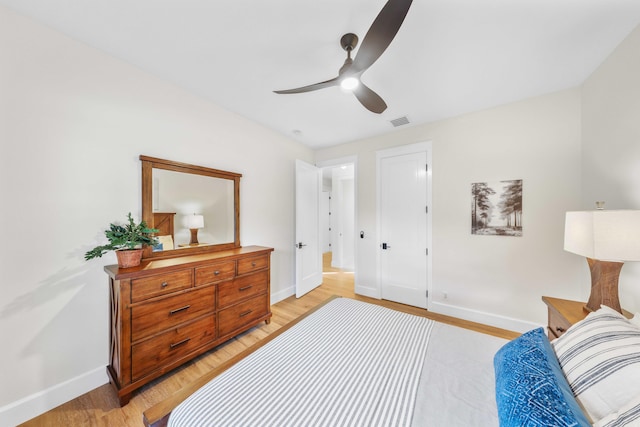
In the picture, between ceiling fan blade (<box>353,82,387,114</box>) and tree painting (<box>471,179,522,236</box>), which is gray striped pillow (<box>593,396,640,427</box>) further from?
tree painting (<box>471,179,522,236</box>)

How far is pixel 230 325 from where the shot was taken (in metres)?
2.17

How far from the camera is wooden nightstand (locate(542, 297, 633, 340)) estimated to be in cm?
131

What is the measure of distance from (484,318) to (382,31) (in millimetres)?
3044

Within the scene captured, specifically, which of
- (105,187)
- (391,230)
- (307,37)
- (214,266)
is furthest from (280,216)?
(307,37)

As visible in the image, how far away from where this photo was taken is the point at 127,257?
5.25 ft

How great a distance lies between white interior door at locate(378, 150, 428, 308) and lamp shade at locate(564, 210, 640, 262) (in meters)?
1.70

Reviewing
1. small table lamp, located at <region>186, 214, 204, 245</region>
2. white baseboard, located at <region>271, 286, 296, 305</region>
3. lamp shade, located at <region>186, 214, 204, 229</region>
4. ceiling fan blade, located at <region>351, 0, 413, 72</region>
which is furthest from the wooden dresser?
ceiling fan blade, located at <region>351, 0, 413, 72</region>

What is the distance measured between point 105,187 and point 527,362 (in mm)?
2741

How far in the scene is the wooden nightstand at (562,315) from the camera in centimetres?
131

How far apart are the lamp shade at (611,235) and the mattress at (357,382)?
0.73 m

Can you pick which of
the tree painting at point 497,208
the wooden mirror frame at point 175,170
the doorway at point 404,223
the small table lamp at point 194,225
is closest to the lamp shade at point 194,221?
the small table lamp at point 194,225

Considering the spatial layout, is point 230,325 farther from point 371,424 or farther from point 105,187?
point 371,424

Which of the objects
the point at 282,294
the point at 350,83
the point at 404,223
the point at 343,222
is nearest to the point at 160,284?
the point at 282,294

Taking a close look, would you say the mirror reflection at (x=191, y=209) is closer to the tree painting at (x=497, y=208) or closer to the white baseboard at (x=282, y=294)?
the white baseboard at (x=282, y=294)
